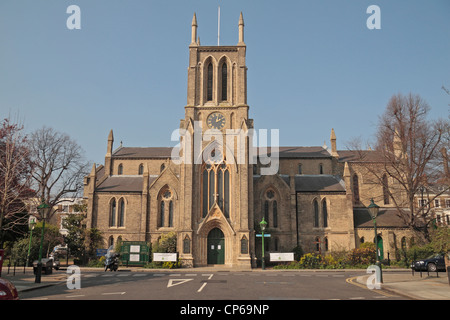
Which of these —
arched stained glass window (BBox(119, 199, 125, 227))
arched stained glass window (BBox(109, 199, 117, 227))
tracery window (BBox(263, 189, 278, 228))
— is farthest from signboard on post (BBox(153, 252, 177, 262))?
tracery window (BBox(263, 189, 278, 228))

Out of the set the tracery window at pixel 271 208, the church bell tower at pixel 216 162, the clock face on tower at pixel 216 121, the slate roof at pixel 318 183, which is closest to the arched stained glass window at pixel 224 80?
the church bell tower at pixel 216 162

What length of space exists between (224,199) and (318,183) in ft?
43.4

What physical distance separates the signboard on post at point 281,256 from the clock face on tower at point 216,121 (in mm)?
14809

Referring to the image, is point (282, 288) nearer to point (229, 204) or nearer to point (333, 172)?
point (229, 204)

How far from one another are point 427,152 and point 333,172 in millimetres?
14392

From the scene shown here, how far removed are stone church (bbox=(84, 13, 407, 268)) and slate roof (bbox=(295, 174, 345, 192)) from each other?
0.40ft

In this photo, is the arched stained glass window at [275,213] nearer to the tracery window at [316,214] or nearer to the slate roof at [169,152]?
the tracery window at [316,214]

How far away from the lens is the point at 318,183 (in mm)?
46219

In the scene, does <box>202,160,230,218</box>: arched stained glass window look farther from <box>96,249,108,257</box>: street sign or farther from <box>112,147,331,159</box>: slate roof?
<box>112,147,331,159</box>: slate roof

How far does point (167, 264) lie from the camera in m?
36.0

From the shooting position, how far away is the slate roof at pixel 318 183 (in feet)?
146

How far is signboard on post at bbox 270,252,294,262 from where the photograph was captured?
36.8 meters

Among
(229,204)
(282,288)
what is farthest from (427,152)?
(282,288)

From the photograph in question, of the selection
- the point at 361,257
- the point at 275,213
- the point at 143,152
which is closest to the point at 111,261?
the point at 275,213
